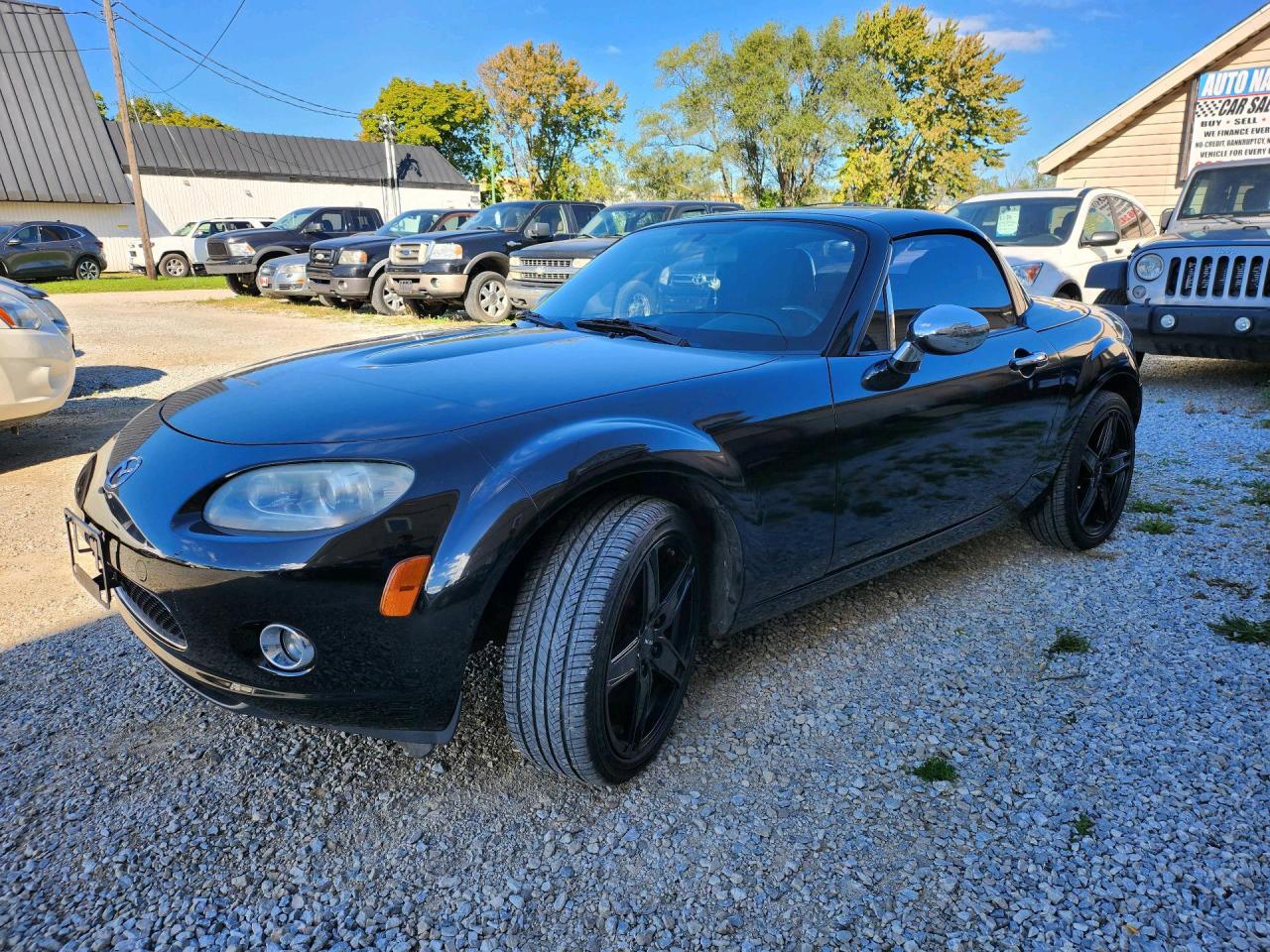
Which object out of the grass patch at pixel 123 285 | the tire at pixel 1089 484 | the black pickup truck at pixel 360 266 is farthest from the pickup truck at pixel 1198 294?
the grass patch at pixel 123 285

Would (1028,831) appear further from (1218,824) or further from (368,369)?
(368,369)

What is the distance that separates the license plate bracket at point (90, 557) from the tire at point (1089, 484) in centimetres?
347

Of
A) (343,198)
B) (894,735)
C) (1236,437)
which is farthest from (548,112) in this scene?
(894,735)

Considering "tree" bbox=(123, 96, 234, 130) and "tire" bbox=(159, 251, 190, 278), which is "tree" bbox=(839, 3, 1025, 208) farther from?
"tree" bbox=(123, 96, 234, 130)

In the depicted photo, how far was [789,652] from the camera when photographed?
9.97 ft

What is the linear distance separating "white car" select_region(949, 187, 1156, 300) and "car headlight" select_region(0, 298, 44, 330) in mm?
7599

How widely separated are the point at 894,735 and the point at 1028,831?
47 cm

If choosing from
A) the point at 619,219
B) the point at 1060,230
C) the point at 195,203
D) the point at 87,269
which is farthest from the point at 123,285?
the point at 1060,230

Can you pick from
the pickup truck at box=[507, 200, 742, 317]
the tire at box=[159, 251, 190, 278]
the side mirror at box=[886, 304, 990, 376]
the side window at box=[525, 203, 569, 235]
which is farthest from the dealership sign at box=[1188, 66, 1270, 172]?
the tire at box=[159, 251, 190, 278]

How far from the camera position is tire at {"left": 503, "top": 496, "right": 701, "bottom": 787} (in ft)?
6.70

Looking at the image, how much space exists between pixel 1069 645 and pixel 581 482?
2.04 metres

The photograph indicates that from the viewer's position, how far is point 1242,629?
320cm

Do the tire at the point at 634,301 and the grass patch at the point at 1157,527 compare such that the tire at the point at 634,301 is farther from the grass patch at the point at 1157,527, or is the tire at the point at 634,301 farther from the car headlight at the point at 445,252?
the car headlight at the point at 445,252

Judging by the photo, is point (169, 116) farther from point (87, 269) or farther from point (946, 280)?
point (946, 280)
